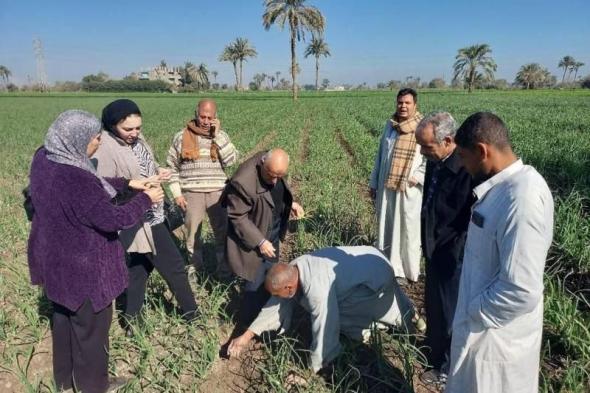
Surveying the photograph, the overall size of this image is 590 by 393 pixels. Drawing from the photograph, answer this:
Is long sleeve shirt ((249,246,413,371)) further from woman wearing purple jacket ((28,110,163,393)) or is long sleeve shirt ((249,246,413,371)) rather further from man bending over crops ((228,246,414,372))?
woman wearing purple jacket ((28,110,163,393))

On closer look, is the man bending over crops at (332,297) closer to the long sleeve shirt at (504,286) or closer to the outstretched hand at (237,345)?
the outstretched hand at (237,345)

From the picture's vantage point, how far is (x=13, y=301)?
11.9 ft

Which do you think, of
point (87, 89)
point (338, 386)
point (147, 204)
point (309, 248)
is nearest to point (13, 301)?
point (147, 204)

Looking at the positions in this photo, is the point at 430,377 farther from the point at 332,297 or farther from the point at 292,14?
the point at 292,14

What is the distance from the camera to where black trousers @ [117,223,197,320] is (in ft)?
9.85

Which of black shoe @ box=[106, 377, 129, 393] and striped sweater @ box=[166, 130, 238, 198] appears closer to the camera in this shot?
black shoe @ box=[106, 377, 129, 393]

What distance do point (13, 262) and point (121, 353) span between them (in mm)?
2381

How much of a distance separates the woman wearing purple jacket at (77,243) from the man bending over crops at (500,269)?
174 centimetres

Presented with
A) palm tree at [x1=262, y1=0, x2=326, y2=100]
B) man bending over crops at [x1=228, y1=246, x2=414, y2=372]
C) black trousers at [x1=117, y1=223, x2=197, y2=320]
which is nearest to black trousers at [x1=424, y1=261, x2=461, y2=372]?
man bending over crops at [x1=228, y1=246, x2=414, y2=372]

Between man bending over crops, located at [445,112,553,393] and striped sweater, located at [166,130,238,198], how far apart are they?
2.56 m

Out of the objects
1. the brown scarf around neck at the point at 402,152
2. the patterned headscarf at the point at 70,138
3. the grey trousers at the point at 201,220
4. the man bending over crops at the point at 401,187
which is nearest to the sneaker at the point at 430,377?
the man bending over crops at the point at 401,187

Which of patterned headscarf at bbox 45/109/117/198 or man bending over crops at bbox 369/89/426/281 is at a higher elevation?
patterned headscarf at bbox 45/109/117/198

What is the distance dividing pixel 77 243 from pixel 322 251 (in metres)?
1.56

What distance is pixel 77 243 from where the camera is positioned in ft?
7.06
